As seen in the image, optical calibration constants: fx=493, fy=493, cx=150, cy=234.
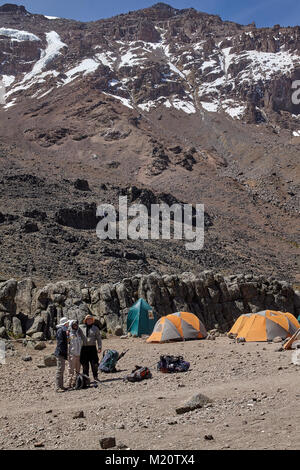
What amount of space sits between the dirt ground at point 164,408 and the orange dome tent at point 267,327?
3.18 metres

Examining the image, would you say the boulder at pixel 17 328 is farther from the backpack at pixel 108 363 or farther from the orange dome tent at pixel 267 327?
the orange dome tent at pixel 267 327

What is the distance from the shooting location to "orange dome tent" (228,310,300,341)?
51.1ft

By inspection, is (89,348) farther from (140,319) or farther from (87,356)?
(140,319)

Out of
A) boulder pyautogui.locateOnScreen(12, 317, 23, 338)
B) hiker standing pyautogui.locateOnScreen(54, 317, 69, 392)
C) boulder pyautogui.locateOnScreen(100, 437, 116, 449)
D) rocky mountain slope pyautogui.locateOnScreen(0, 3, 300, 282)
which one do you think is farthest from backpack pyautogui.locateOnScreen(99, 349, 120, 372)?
rocky mountain slope pyautogui.locateOnScreen(0, 3, 300, 282)

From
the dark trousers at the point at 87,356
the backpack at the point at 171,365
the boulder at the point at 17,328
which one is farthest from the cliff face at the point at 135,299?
the backpack at the point at 171,365

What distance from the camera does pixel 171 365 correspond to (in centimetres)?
1076

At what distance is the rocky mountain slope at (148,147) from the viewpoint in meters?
42.8

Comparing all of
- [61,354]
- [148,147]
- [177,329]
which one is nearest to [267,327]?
[177,329]

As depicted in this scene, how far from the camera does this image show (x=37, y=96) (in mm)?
136500

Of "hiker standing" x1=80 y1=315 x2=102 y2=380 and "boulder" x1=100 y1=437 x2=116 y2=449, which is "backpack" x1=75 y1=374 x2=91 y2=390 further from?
"boulder" x1=100 y1=437 x2=116 y2=449

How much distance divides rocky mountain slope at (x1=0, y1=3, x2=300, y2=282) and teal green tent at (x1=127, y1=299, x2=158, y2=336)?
1409 centimetres

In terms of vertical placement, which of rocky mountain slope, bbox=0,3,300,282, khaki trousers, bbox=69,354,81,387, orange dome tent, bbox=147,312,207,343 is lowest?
orange dome tent, bbox=147,312,207,343

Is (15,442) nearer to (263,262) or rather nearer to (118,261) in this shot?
(118,261)

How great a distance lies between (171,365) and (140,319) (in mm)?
7667
